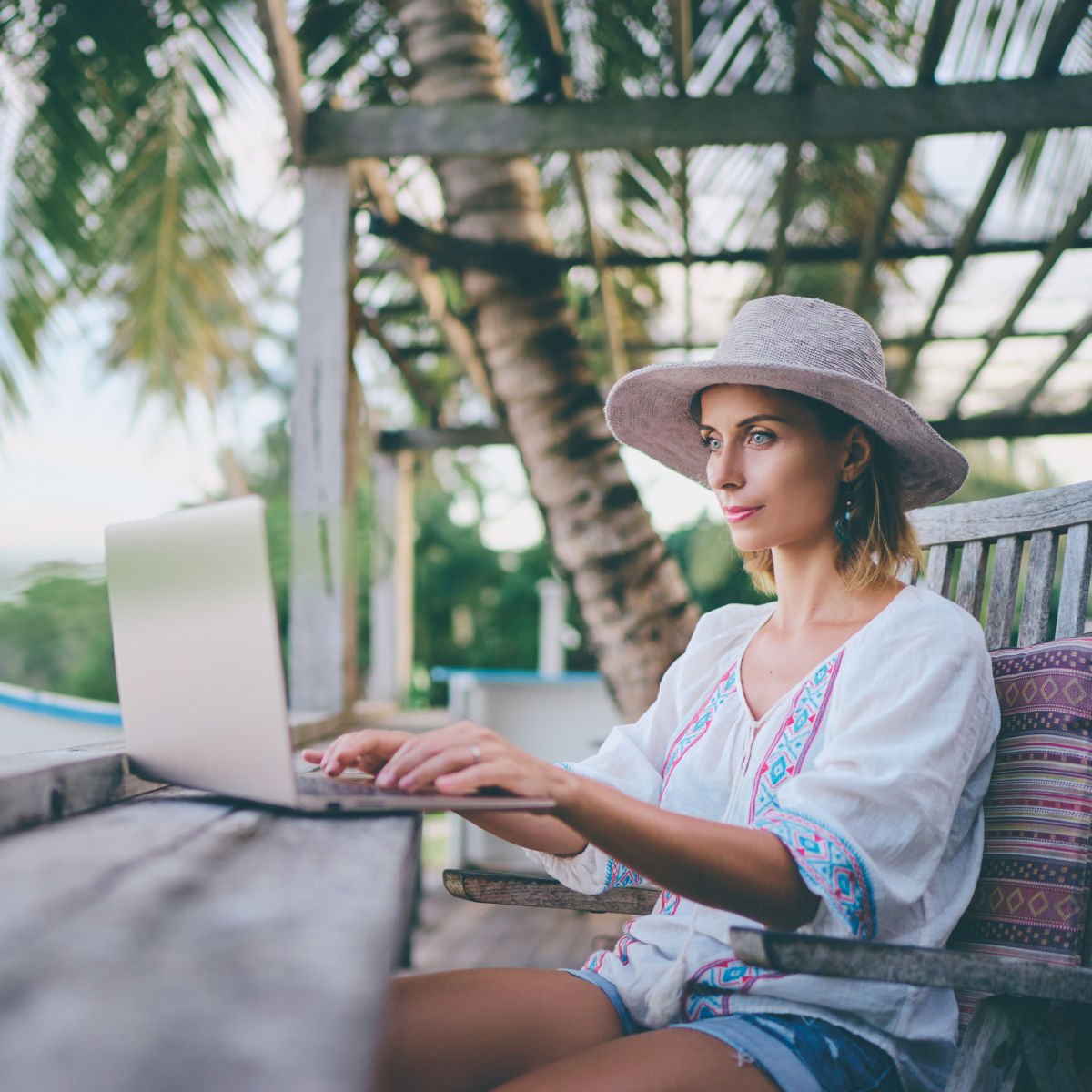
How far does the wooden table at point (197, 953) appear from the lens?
17.8 inches

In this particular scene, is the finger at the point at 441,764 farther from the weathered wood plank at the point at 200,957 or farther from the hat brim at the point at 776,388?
the hat brim at the point at 776,388

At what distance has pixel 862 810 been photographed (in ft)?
3.32

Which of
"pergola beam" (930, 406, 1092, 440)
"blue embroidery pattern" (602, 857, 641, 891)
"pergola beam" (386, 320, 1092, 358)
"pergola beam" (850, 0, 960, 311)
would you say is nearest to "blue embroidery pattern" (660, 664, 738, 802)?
"blue embroidery pattern" (602, 857, 641, 891)

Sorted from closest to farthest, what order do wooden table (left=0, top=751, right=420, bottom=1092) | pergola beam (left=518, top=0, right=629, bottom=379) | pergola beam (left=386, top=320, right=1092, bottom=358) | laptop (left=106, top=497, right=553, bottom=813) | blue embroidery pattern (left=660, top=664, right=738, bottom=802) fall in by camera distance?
wooden table (left=0, top=751, right=420, bottom=1092) → laptop (left=106, top=497, right=553, bottom=813) → blue embroidery pattern (left=660, top=664, right=738, bottom=802) → pergola beam (left=518, top=0, right=629, bottom=379) → pergola beam (left=386, top=320, right=1092, bottom=358)

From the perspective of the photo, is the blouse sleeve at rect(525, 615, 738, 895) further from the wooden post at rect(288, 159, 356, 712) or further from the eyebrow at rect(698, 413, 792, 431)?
the wooden post at rect(288, 159, 356, 712)

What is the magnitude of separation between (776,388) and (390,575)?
20.5 feet

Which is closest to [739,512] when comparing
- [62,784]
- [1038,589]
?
[1038,589]

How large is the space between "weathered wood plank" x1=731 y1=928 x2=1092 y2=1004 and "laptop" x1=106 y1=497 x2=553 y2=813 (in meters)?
0.23

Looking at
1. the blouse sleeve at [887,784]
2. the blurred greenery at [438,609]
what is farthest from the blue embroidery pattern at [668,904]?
the blurred greenery at [438,609]

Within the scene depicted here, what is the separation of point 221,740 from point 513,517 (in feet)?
47.0

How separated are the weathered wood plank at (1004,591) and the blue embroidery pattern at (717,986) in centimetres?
70

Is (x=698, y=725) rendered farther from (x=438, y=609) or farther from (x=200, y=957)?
(x=438, y=609)

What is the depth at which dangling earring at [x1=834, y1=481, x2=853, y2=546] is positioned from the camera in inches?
54.4

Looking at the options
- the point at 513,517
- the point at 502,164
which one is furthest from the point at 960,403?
the point at 513,517
